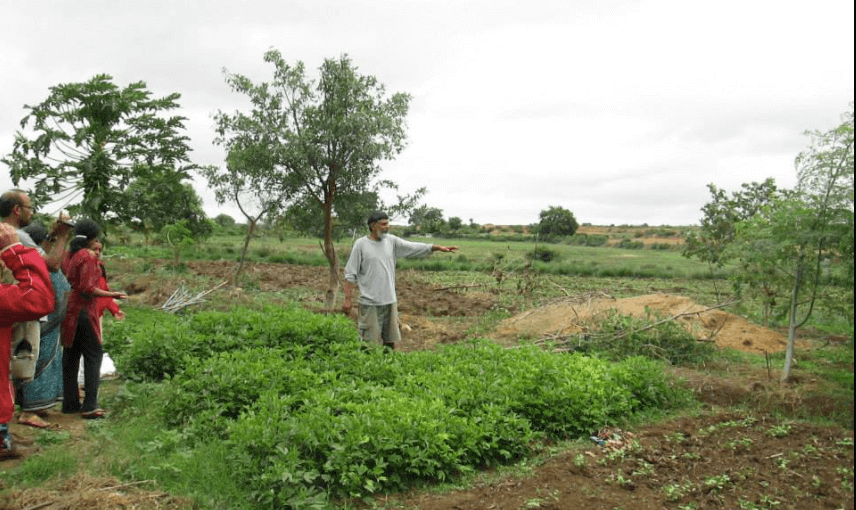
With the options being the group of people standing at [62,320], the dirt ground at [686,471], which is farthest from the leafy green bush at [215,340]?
the dirt ground at [686,471]

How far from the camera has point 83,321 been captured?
235 inches

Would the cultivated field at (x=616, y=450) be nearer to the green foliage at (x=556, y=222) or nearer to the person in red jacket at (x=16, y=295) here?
the person in red jacket at (x=16, y=295)

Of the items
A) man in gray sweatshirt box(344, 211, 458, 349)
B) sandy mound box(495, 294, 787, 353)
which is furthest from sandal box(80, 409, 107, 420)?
sandy mound box(495, 294, 787, 353)

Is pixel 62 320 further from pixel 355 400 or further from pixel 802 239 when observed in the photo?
pixel 802 239

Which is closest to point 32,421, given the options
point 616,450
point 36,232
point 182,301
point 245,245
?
point 36,232

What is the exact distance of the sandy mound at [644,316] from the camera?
32.4 feet

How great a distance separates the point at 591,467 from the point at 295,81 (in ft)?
32.9

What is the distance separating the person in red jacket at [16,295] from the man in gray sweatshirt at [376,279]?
134 inches

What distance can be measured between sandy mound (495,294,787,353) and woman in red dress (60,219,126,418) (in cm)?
657

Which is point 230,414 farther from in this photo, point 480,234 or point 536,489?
point 480,234

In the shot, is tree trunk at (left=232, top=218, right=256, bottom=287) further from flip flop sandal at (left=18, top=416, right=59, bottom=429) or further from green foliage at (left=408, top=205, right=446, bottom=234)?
flip flop sandal at (left=18, top=416, right=59, bottom=429)

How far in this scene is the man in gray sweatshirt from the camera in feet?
24.7

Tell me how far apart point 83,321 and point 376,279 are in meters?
3.15

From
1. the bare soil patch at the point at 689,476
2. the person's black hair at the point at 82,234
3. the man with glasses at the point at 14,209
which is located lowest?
the bare soil patch at the point at 689,476
